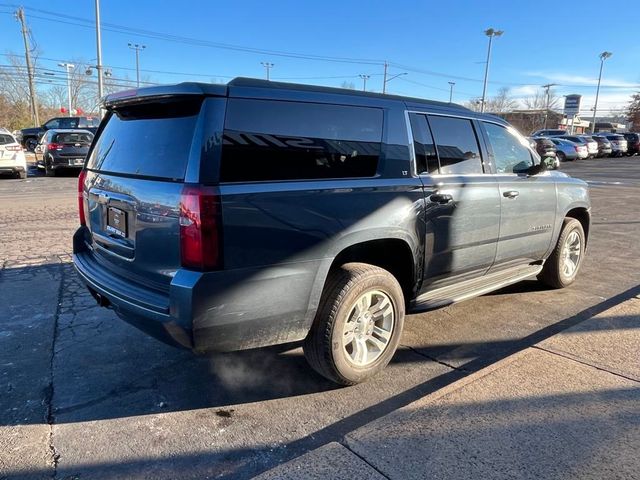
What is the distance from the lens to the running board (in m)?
3.87

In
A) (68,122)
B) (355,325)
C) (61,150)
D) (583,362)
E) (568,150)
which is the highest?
(68,122)

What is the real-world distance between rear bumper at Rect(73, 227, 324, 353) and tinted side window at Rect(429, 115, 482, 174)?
152cm

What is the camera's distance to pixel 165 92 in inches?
113

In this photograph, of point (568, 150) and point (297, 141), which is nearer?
point (297, 141)

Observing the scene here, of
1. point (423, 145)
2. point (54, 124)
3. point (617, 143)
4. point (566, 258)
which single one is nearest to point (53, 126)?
point (54, 124)

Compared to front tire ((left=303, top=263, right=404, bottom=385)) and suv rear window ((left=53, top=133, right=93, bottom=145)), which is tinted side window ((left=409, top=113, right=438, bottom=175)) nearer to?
front tire ((left=303, top=263, right=404, bottom=385))

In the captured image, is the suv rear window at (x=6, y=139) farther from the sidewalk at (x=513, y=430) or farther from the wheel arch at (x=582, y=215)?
the sidewalk at (x=513, y=430)

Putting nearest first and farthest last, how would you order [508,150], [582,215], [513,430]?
[513,430] < [508,150] < [582,215]

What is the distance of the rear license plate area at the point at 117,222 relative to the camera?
310 centimetres

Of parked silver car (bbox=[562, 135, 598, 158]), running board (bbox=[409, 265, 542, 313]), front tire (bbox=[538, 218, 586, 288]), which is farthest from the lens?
parked silver car (bbox=[562, 135, 598, 158])

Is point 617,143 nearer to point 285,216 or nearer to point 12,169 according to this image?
point 12,169

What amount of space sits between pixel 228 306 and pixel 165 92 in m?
1.27

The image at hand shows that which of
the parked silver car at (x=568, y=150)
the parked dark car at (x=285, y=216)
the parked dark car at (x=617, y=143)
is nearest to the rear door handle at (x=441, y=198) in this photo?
the parked dark car at (x=285, y=216)

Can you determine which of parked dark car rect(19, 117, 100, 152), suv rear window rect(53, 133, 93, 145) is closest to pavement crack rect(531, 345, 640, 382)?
suv rear window rect(53, 133, 93, 145)
